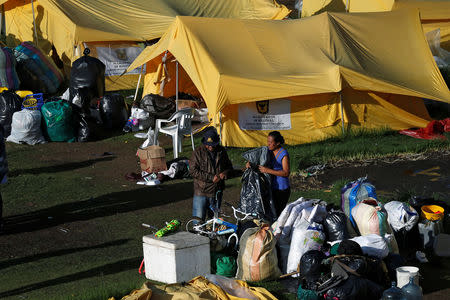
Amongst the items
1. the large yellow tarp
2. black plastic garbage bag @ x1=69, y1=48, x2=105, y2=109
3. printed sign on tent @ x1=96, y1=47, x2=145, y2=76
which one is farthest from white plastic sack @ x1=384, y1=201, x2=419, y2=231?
printed sign on tent @ x1=96, y1=47, x2=145, y2=76

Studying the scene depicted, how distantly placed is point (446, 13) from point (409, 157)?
31.9 feet

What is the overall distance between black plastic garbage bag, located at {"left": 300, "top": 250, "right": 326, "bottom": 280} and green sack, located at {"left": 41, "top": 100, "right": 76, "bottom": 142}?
884cm

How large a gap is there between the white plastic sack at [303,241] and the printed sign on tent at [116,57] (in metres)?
A: 13.1

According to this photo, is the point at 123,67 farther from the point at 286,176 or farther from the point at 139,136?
the point at 286,176

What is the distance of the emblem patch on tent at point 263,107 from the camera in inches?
560

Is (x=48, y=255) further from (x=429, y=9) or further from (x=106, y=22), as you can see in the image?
(x=429, y=9)

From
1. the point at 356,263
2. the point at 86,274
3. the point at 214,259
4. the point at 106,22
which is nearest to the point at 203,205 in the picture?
the point at 214,259

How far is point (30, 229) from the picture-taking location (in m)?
9.77

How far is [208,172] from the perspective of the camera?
870 cm

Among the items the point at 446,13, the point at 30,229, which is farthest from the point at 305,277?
the point at 446,13

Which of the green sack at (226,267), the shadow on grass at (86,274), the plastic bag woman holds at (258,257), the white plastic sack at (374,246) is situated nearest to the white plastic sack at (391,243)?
the white plastic sack at (374,246)

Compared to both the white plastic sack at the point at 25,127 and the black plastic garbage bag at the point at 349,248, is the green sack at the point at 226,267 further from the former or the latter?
the white plastic sack at the point at 25,127

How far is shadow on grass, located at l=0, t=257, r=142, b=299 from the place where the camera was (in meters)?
7.50

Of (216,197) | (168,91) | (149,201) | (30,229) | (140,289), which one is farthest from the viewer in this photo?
(168,91)
